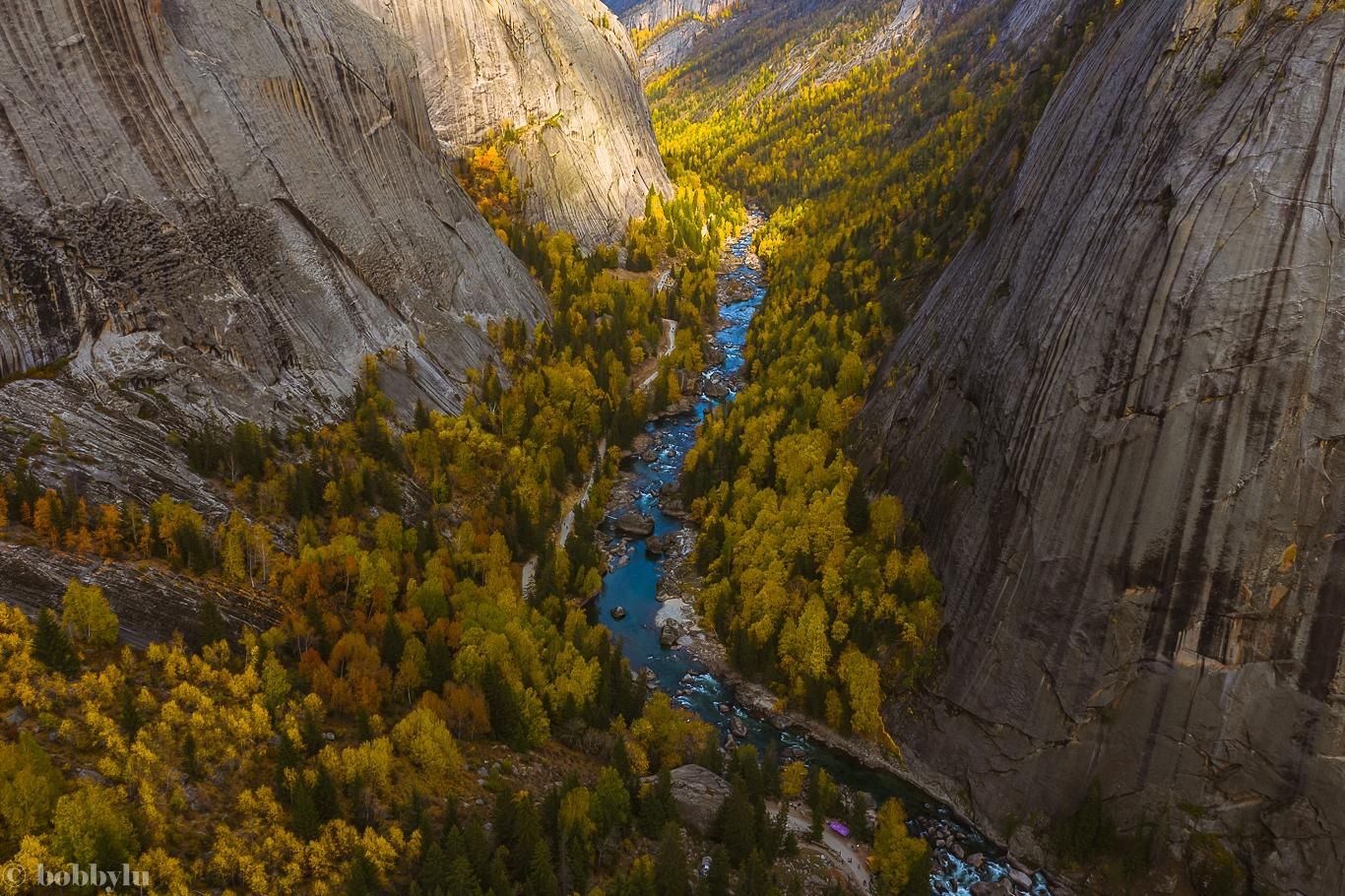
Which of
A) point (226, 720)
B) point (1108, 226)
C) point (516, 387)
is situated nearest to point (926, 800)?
point (1108, 226)

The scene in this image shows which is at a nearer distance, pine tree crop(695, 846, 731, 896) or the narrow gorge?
the narrow gorge

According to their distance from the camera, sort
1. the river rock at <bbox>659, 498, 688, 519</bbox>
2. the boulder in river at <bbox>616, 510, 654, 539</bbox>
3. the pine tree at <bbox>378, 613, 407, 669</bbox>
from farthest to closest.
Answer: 1. the river rock at <bbox>659, 498, 688, 519</bbox>
2. the boulder in river at <bbox>616, 510, 654, 539</bbox>
3. the pine tree at <bbox>378, 613, 407, 669</bbox>

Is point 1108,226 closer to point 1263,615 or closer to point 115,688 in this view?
point 1263,615

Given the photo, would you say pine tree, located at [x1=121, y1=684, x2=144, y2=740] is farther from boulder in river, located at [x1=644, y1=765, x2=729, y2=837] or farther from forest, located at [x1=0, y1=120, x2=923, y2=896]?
boulder in river, located at [x1=644, y1=765, x2=729, y2=837]

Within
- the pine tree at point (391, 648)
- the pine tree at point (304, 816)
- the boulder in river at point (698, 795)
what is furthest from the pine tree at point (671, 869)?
the pine tree at point (391, 648)

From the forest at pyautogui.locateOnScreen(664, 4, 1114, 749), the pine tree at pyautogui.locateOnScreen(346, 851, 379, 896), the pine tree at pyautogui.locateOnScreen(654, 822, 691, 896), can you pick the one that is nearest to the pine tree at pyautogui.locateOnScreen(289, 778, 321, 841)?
the pine tree at pyautogui.locateOnScreen(346, 851, 379, 896)

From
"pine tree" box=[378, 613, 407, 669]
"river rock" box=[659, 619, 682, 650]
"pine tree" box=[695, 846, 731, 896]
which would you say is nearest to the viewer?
"pine tree" box=[695, 846, 731, 896]

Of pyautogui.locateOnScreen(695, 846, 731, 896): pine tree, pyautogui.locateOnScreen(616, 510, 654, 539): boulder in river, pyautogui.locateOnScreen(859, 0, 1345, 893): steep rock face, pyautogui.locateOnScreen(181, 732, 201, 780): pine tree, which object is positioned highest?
pyautogui.locateOnScreen(859, 0, 1345, 893): steep rock face
